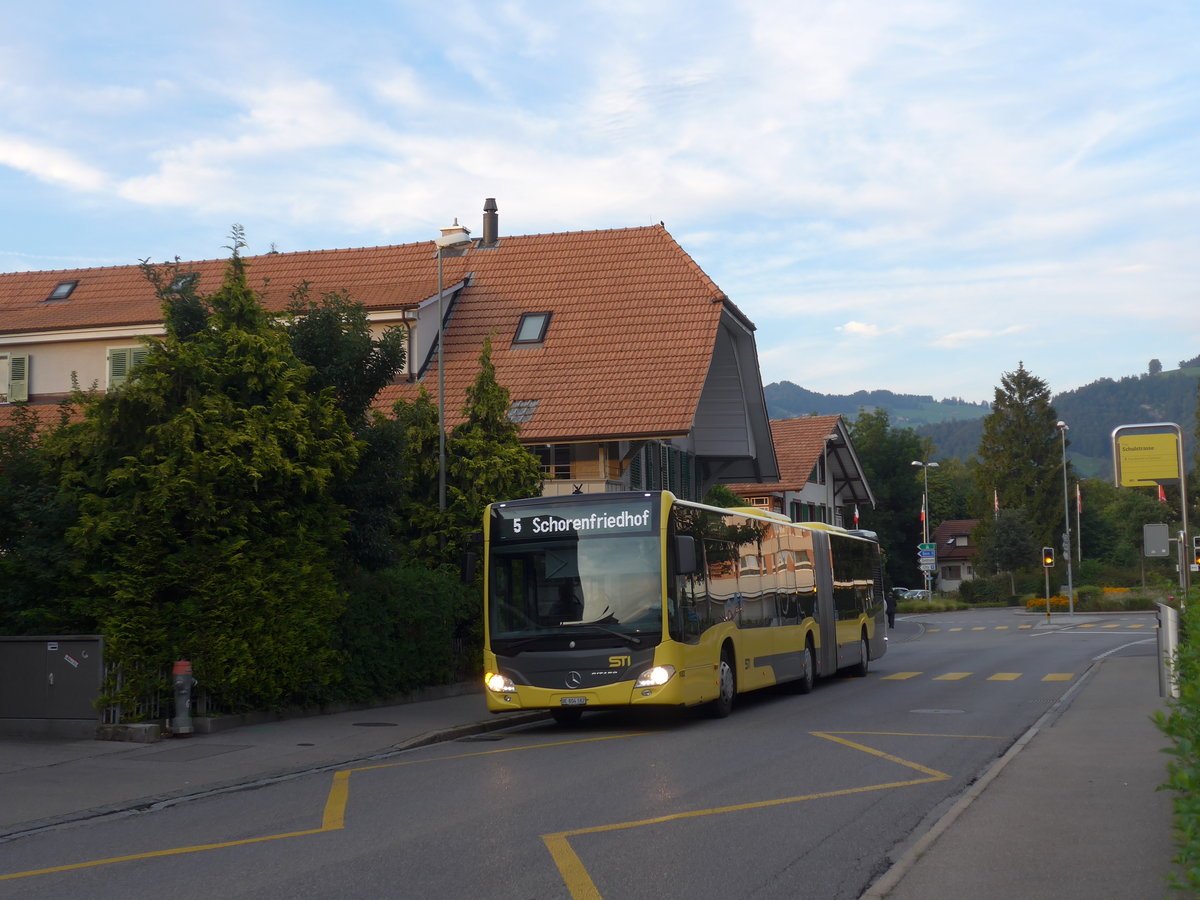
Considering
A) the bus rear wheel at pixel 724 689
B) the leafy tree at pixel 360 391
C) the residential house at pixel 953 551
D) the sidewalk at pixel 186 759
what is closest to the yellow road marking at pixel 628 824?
the sidewalk at pixel 186 759

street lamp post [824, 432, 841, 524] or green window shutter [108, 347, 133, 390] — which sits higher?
green window shutter [108, 347, 133, 390]

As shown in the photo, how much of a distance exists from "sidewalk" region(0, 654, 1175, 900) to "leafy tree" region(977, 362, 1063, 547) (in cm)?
8572

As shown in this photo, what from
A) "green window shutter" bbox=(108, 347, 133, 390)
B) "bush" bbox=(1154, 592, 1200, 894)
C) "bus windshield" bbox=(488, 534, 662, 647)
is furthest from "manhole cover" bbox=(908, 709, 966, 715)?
"green window shutter" bbox=(108, 347, 133, 390)

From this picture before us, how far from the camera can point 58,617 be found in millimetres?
16422

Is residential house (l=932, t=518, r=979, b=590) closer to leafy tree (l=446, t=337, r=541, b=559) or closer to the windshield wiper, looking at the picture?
Result: leafy tree (l=446, t=337, r=541, b=559)

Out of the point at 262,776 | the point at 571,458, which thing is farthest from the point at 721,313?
the point at 262,776

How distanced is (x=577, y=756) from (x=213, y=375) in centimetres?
695

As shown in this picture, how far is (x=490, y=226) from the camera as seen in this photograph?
40156 millimetres

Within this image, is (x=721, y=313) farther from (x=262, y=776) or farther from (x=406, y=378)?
(x=262, y=776)

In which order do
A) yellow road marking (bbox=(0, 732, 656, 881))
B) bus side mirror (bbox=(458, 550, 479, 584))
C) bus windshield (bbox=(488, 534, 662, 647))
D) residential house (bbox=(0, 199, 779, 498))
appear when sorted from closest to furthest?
yellow road marking (bbox=(0, 732, 656, 881)) < bus windshield (bbox=(488, 534, 662, 647)) < bus side mirror (bbox=(458, 550, 479, 584)) < residential house (bbox=(0, 199, 779, 498))

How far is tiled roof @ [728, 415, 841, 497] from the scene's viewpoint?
5577cm

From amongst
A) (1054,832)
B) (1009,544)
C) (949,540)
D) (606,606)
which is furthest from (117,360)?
(949,540)

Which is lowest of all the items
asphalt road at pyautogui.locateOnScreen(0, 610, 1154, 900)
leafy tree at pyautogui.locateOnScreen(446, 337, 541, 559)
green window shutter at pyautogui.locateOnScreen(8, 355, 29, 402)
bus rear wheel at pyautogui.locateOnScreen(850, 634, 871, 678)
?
bus rear wheel at pyautogui.locateOnScreen(850, 634, 871, 678)

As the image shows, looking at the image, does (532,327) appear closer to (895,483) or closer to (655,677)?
(655,677)
